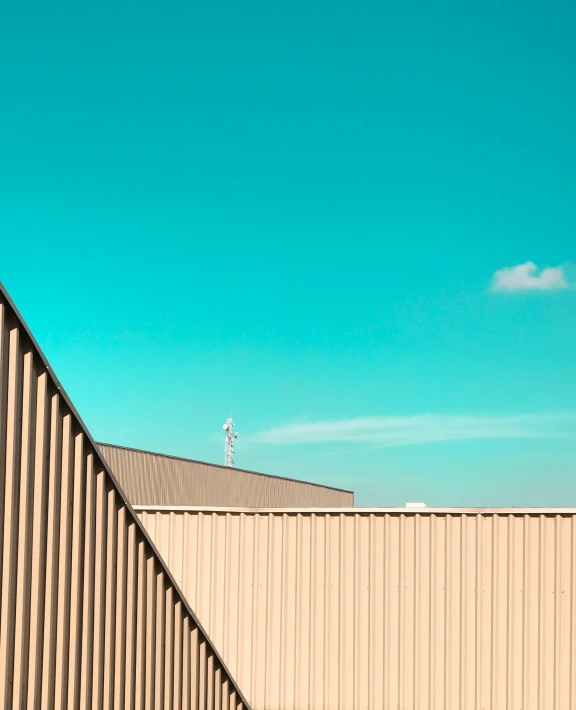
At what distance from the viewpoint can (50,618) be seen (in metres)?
4.05

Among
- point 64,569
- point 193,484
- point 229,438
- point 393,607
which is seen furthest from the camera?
point 229,438

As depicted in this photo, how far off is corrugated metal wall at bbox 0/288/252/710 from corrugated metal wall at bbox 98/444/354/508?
15.6 meters

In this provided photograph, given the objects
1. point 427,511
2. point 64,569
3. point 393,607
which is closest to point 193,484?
point 393,607

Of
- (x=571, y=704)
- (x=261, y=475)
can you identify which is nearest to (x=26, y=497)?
(x=571, y=704)

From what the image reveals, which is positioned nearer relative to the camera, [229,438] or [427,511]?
[427,511]

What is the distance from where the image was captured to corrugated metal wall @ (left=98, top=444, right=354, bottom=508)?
22.9m

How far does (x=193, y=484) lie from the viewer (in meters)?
28.8

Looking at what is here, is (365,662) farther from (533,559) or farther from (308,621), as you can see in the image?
(533,559)

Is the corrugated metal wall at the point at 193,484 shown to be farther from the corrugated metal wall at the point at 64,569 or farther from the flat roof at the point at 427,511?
the corrugated metal wall at the point at 64,569

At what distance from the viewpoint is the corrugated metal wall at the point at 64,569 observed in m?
3.79

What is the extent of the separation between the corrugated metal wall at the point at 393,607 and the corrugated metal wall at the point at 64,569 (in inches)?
243

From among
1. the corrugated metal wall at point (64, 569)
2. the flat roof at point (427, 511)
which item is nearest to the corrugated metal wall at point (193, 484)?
the flat roof at point (427, 511)

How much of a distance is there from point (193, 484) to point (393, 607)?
18292 mm

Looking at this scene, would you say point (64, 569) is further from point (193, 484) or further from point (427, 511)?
point (193, 484)
